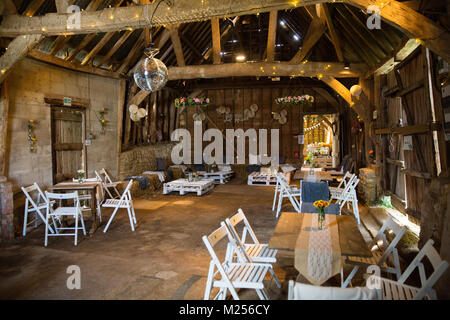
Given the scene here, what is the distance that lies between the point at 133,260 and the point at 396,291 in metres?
2.93

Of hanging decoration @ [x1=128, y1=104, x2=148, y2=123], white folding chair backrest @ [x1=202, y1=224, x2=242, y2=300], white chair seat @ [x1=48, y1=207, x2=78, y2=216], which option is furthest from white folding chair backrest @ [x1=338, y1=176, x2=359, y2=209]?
hanging decoration @ [x1=128, y1=104, x2=148, y2=123]

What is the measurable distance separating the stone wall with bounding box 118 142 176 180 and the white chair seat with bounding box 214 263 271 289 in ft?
22.2

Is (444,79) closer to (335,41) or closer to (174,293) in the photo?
(335,41)

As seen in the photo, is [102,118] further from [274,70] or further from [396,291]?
[396,291]

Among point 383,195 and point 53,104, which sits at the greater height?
point 53,104

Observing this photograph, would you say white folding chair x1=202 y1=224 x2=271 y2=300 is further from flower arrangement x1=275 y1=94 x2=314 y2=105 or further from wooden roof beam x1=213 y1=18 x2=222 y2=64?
flower arrangement x1=275 y1=94 x2=314 y2=105

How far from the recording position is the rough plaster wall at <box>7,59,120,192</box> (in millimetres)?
5480

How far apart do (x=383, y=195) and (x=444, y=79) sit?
312 centimetres

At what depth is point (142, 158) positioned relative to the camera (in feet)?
32.9

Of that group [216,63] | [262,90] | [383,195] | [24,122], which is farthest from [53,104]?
[262,90]

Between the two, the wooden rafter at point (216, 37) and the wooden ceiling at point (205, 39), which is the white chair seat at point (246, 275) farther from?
the wooden rafter at point (216, 37)

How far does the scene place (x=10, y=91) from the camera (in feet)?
17.7

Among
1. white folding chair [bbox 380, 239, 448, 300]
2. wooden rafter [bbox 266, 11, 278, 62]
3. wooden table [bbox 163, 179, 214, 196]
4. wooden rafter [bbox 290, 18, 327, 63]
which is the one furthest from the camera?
wooden table [bbox 163, 179, 214, 196]
